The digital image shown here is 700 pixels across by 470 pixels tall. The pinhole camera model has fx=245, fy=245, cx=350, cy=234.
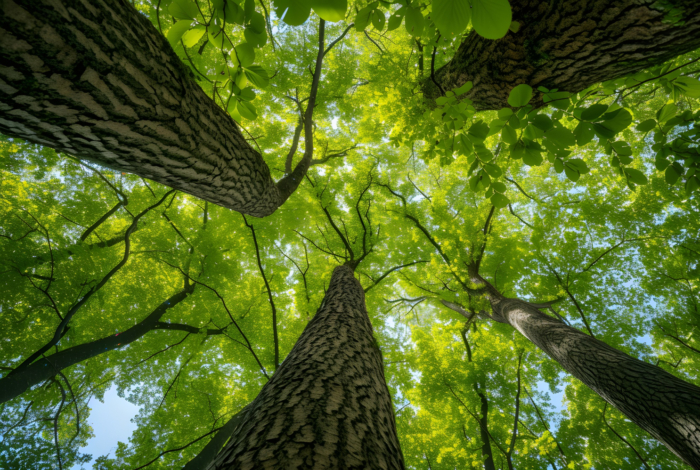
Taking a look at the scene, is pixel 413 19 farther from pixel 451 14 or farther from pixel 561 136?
pixel 561 136

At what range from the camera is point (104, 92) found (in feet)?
3.14

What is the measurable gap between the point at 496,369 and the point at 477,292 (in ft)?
4.55

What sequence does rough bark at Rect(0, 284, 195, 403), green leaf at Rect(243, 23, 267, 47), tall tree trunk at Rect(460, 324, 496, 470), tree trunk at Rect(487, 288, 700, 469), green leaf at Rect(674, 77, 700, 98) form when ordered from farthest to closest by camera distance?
1. tall tree trunk at Rect(460, 324, 496, 470)
2. rough bark at Rect(0, 284, 195, 403)
3. tree trunk at Rect(487, 288, 700, 469)
4. green leaf at Rect(674, 77, 700, 98)
5. green leaf at Rect(243, 23, 267, 47)

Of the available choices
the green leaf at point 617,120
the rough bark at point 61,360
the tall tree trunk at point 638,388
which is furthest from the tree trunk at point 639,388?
the rough bark at point 61,360

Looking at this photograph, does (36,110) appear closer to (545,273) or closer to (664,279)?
(545,273)

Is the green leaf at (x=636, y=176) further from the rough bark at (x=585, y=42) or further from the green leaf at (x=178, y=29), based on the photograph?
the green leaf at (x=178, y=29)

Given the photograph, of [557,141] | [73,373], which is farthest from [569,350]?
[73,373]

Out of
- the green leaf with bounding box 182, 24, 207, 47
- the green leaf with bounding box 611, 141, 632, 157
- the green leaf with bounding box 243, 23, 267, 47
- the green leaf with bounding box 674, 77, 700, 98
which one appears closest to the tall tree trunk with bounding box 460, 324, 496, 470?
the green leaf with bounding box 611, 141, 632, 157

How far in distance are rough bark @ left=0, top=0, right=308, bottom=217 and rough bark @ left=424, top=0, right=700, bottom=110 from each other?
7.23 feet

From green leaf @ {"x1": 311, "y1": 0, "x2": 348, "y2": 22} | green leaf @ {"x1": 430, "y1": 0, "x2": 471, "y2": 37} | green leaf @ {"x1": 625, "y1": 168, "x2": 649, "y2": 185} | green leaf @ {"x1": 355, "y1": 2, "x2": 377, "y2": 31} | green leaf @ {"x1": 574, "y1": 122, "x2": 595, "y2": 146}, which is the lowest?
green leaf @ {"x1": 430, "y1": 0, "x2": 471, "y2": 37}

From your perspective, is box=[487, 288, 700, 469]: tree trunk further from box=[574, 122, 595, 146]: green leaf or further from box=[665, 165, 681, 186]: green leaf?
box=[574, 122, 595, 146]: green leaf

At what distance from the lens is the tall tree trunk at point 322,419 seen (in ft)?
2.34

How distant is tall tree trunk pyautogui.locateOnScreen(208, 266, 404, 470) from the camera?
2.34 feet

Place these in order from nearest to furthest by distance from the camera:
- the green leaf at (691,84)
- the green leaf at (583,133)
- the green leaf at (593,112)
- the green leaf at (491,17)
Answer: the green leaf at (491,17) < the green leaf at (593,112) < the green leaf at (583,133) < the green leaf at (691,84)
